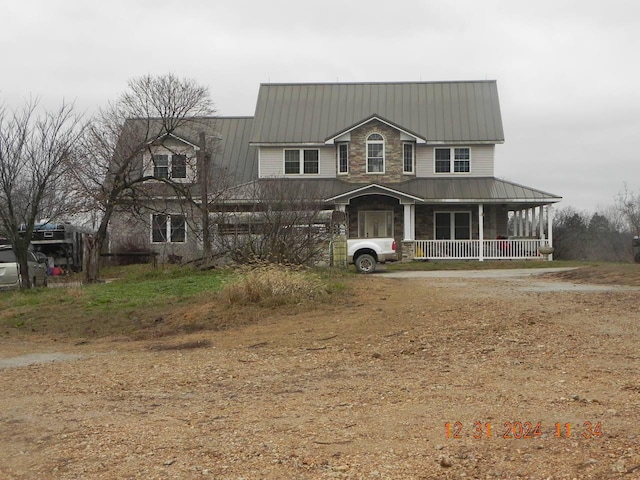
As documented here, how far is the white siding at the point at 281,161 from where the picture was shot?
110ft

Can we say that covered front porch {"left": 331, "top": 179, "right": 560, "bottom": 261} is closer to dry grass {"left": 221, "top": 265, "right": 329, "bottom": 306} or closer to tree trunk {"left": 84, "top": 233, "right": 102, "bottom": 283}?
tree trunk {"left": 84, "top": 233, "right": 102, "bottom": 283}

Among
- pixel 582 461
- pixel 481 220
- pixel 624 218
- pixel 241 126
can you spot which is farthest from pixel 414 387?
pixel 624 218

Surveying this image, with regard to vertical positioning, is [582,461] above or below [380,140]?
below

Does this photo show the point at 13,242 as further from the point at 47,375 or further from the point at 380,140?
the point at 380,140

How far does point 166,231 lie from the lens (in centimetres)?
3331

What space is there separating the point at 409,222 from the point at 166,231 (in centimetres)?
1135

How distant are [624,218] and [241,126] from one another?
27898mm

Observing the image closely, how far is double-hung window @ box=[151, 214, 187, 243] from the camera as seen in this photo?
107ft

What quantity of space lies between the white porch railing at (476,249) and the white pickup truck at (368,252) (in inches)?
298

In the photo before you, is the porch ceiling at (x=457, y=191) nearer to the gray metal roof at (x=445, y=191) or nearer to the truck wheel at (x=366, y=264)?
the gray metal roof at (x=445, y=191)

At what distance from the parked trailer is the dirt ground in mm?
21566

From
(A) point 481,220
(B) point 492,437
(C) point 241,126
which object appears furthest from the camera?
(C) point 241,126

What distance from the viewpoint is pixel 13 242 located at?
21.3 m
